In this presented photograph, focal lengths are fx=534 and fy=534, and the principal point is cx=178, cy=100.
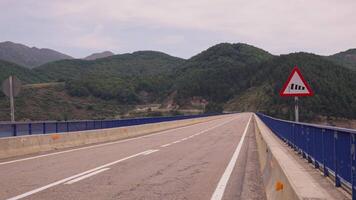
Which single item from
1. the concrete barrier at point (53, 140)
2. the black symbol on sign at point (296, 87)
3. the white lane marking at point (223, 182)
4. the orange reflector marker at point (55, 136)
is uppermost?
the black symbol on sign at point (296, 87)

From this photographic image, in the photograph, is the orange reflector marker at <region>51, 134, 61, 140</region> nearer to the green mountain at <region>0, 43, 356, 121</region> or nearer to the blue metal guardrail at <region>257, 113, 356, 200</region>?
the blue metal guardrail at <region>257, 113, 356, 200</region>

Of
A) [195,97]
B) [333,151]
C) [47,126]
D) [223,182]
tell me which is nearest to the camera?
[333,151]

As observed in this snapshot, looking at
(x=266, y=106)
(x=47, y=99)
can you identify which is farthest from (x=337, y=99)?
(x=47, y=99)

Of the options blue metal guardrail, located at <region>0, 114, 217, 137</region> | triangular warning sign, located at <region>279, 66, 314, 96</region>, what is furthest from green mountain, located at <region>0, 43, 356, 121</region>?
triangular warning sign, located at <region>279, 66, 314, 96</region>

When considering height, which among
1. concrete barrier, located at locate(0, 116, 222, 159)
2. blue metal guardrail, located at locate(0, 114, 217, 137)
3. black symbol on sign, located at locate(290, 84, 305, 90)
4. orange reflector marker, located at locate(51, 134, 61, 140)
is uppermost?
black symbol on sign, located at locate(290, 84, 305, 90)

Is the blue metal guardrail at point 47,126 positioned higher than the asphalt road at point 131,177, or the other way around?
the blue metal guardrail at point 47,126

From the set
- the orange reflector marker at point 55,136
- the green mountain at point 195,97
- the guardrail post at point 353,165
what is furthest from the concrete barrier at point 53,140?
the green mountain at point 195,97

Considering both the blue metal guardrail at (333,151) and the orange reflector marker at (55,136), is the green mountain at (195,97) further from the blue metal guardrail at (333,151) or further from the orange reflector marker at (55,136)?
the blue metal guardrail at (333,151)

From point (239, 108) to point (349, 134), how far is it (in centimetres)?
17715

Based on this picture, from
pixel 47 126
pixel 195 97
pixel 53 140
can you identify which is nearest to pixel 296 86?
pixel 53 140

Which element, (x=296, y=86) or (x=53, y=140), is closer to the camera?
(x=296, y=86)

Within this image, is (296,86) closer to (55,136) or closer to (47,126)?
(55,136)

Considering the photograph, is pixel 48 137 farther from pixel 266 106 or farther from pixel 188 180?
pixel 266 106

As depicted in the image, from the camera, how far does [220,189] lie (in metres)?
10.6
